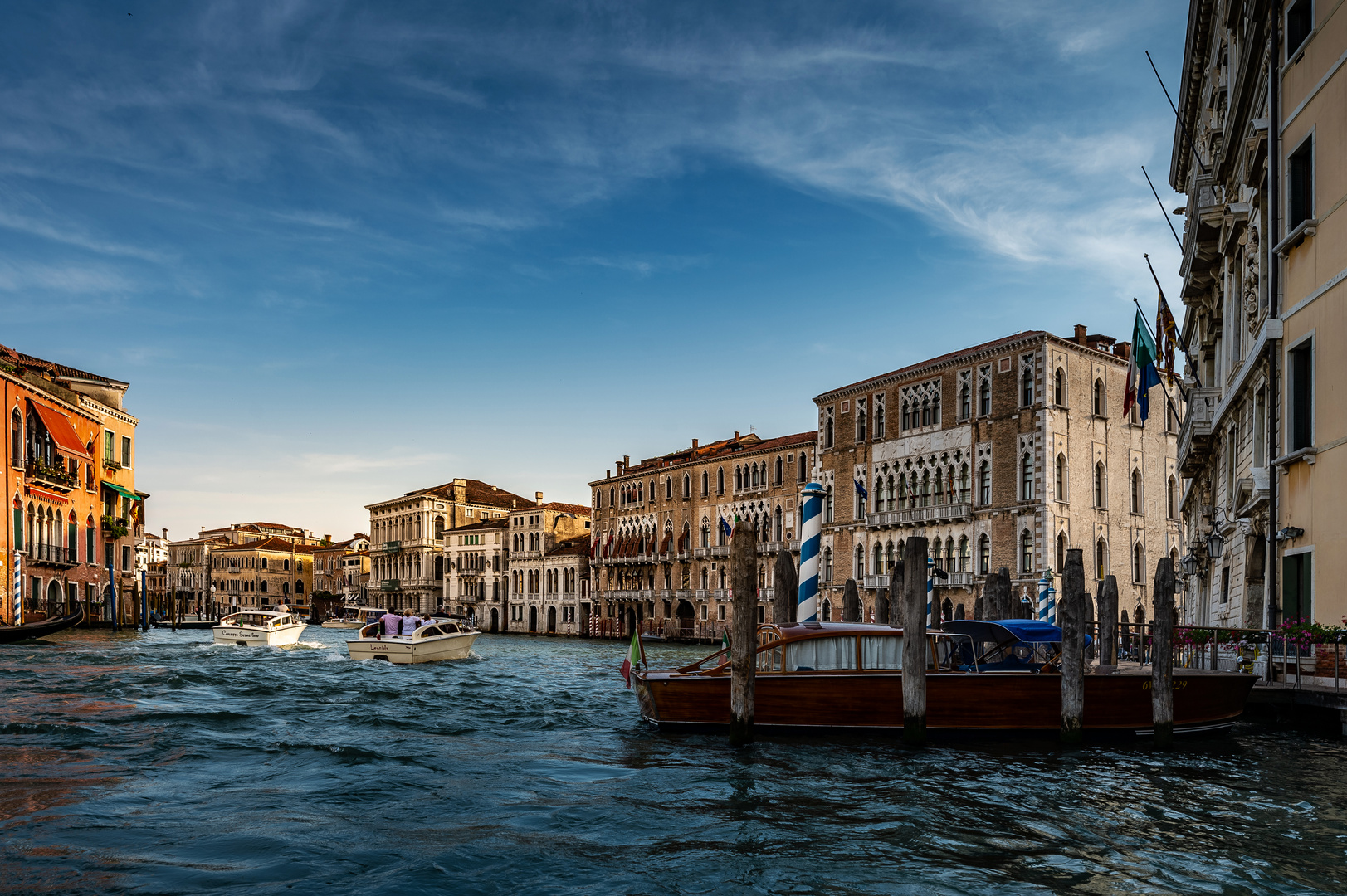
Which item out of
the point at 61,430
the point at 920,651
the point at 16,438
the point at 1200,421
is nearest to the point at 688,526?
the point at 61,430

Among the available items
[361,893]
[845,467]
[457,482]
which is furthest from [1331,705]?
[457,482]

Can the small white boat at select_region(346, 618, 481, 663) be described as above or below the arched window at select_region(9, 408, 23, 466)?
below

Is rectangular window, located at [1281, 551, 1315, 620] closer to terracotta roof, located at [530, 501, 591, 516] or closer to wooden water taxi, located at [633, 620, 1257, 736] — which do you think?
wooden water taxi, located at [633, 620, 1257, 736]

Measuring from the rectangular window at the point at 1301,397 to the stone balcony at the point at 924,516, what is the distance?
24032mm

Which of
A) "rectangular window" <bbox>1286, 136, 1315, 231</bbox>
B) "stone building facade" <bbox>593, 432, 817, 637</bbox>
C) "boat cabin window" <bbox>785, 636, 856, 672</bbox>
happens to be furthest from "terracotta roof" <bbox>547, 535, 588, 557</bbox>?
"rectangular window" <bbox>1286, 136, 1315, 231</bbox>

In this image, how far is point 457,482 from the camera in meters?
78.2

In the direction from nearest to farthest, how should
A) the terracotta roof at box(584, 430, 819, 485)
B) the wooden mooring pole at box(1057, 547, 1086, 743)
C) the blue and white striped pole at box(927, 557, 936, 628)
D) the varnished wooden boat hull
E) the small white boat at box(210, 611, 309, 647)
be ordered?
the wooden mooring pole at box(1057, 547, 1086, 743) < the varnished wooden boat hull < the blue and white striped pole at box(927, 557, 936, 628) < the small white boat at box(210, 611, 309, 647) < the terracotta roof at box(584, 430, 819, 485)

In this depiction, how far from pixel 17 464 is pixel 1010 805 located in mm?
30679

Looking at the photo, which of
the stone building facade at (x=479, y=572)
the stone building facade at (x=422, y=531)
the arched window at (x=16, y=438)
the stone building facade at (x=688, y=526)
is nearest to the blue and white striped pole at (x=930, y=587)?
the stone building facade at (x=688, y=526)

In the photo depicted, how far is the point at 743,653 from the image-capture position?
11.8 m

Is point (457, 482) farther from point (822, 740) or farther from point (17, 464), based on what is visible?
point (822, 740)

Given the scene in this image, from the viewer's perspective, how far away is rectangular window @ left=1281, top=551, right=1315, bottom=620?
12.3m

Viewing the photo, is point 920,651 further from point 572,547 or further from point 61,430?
point 572,547

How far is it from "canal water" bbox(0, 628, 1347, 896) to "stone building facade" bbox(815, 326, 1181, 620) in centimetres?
2150
